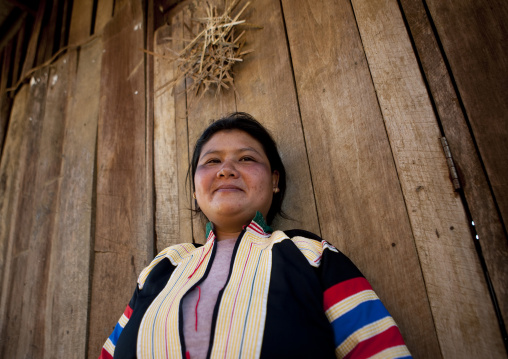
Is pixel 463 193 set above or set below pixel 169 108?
below

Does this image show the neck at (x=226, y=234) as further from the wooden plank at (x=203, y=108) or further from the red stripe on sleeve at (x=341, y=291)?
the red stripe on sleeve at (x=341, y=291)

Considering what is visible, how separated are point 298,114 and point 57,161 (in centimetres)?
181

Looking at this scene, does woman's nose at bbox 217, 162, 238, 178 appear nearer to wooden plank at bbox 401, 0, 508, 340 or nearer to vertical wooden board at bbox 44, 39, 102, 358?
wooden plank at bbox 401, 0, 508, 340

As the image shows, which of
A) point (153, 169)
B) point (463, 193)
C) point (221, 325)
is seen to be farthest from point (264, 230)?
point (153, 169)

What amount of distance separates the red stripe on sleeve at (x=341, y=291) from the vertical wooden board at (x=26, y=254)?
1.85 metres

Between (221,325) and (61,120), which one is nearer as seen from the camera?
(221,325)

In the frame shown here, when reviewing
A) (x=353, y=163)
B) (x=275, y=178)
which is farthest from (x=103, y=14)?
(x=353, y=163)

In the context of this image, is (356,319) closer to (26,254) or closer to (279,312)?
(279,312)

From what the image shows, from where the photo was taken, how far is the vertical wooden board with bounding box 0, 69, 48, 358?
2.07m

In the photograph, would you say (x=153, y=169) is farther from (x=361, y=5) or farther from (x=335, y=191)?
(x=361, y=5)

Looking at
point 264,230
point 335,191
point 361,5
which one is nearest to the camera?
point 264,230

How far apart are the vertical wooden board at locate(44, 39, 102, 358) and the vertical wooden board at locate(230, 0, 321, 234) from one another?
1.14 meters

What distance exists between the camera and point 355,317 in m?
0.88

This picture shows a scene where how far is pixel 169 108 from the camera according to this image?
204 centimetres
